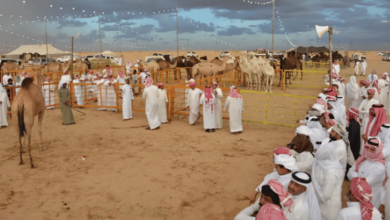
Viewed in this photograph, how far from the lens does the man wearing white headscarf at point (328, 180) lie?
3477 mm

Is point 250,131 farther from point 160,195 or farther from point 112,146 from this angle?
point 160,195

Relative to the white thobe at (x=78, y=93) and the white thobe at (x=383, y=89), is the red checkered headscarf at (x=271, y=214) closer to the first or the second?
the white thobe at (x=383, y=89)

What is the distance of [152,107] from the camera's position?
905 cm

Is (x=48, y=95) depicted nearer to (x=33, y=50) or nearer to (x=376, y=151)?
(x=376, y=151)

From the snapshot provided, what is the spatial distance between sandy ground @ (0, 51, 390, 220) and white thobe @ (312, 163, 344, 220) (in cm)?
131

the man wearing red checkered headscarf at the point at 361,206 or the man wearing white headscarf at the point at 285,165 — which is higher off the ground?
the man wearing white headscarf at the point at 285,165

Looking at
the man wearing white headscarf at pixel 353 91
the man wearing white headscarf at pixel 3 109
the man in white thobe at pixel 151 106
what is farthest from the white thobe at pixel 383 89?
the man wearing white headscarf at pixel 3 109

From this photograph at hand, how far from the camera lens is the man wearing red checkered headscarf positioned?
2.59 m

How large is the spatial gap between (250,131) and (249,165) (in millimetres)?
2564

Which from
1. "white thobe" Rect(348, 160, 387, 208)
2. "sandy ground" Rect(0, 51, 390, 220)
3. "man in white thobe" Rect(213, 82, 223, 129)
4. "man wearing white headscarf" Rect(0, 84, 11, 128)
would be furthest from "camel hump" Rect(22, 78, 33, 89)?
"white thobe" Rect(348, 160, 387, 208)

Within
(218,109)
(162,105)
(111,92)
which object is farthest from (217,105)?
(111,92)

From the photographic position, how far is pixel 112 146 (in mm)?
7520

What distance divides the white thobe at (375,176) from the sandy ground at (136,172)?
1.76 metres

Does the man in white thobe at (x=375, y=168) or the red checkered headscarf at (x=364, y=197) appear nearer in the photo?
the red checkered headscarf at (x=364, y=197)
